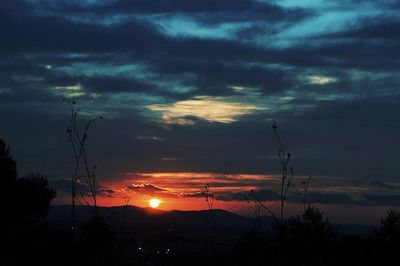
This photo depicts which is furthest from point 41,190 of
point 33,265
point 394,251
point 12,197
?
point 394,251

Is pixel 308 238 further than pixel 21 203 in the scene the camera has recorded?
No

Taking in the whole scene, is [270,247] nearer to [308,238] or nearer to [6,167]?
[308,238]

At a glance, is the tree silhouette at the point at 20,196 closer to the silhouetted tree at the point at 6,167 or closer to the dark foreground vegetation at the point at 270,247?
the silhouetted tree at the point at 6,167

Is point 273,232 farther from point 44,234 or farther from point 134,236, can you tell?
point 44,234

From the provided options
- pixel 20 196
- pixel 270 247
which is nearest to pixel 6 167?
pixel 20 196

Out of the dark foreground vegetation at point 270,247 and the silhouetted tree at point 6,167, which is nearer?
the dark foreground vegetation at point 270,247

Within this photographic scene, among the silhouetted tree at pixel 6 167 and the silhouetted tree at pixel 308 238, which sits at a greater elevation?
the silhouetted tree at pixel 6 167

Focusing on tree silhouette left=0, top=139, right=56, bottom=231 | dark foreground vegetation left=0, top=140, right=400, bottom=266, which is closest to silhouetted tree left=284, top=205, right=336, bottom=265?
dark foreground vegetation left=0, top=140, right=400, bottom=266

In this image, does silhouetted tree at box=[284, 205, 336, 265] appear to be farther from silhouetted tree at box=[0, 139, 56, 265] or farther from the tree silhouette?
the tree silhouette

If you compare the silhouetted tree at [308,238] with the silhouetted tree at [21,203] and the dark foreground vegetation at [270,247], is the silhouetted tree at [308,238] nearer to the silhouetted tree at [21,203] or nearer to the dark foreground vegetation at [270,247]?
the dark foreground vegetation at [270,247]

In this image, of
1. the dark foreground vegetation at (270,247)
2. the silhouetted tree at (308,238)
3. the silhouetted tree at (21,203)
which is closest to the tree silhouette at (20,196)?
the silhouetted tree at (21,203)

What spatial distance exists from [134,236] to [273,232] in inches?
213

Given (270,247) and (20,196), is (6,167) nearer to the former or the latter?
(20,196)

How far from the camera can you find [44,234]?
131 ft
